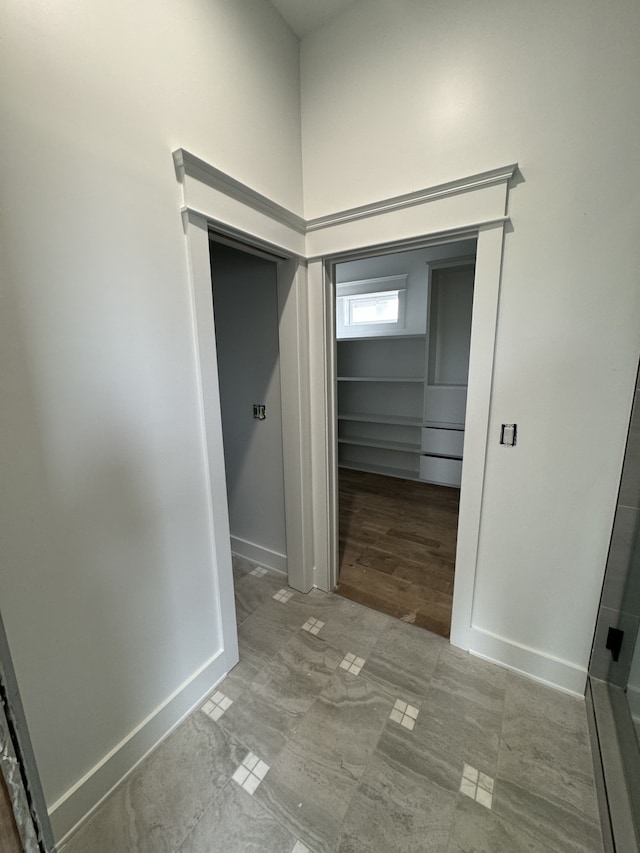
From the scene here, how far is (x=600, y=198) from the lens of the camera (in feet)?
3.78

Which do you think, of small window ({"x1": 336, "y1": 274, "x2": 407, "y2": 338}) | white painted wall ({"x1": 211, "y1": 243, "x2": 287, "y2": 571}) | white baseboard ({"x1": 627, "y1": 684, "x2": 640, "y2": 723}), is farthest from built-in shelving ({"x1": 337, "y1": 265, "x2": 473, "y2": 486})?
white baseboard ({"x1": 627, "y1": 684, "x2": 640, "y2": 723})

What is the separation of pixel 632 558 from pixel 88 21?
246 cm

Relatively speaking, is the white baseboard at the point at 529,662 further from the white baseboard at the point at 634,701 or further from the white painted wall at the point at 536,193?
the white baseboard at the point at 634,701

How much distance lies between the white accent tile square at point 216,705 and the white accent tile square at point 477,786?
0.94 m

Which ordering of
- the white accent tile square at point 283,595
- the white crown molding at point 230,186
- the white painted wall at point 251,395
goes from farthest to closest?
1. the white accent tile square at point 283,595
2. the white painted wall at point 251,395
3. the white crown molding at point 230,186

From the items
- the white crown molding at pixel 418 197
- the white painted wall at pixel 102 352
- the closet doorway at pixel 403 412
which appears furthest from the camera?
the closet doorway at pixel 403 412

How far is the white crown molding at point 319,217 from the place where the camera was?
1171 millimetres

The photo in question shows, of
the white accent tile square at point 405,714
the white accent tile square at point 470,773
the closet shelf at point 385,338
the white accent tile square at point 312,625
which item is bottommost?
the white accent tile square at point 470,773

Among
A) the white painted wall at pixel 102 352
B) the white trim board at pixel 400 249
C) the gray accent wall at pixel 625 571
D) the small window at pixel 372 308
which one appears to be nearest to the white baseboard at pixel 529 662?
the white trim board at pixel 400 249

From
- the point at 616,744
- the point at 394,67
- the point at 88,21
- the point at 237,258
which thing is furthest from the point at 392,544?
the point at 88,21

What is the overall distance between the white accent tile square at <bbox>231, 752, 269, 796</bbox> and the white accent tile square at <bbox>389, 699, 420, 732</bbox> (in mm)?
535

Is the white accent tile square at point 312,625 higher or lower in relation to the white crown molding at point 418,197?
lower

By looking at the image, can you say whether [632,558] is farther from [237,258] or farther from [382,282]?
[382,282]

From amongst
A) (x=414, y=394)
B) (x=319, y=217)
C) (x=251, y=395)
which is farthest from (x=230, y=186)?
(x=414, y=394)
